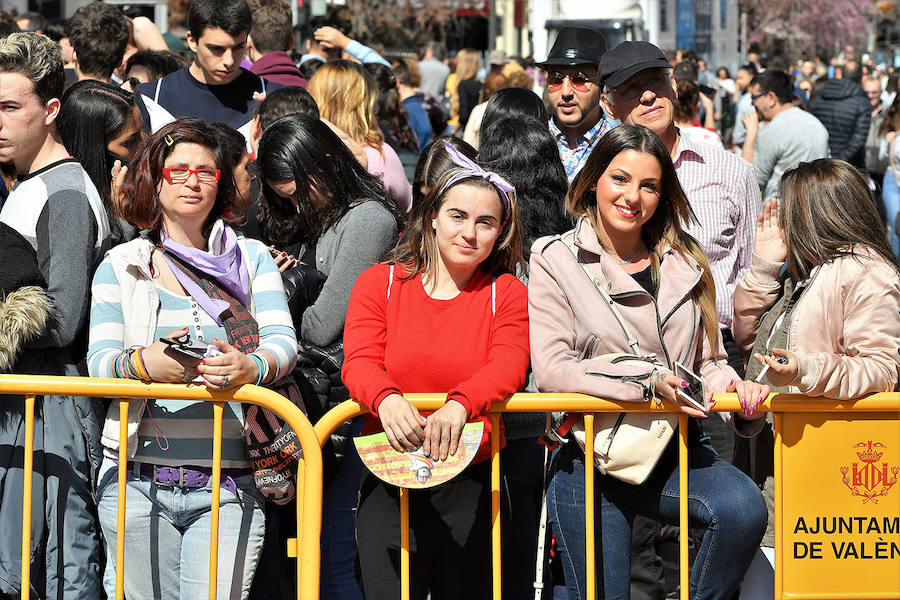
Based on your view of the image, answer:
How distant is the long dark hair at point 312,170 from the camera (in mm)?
4324

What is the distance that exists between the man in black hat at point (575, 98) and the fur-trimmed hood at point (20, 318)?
2.80 metres

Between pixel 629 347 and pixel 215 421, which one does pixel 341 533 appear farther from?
pixel 629 347

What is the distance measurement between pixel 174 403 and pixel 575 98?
2.86 m

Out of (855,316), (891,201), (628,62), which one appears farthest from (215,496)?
(891,201)

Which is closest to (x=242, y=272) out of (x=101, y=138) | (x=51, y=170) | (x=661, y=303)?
(x=51, y=170)

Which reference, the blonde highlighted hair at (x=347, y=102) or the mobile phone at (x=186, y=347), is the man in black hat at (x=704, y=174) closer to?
the blonde highlighted hair at (x=347, y=102)

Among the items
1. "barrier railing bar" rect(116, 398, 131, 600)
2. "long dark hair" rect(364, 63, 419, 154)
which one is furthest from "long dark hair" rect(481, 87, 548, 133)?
"long dark hair" rect(364, 63, 419, 154)

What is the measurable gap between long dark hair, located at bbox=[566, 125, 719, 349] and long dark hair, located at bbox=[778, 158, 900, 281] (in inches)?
15.4

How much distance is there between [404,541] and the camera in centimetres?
352

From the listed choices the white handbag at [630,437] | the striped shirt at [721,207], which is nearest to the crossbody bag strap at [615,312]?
the white handbag at [630,437]

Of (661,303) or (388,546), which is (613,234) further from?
(388,546)

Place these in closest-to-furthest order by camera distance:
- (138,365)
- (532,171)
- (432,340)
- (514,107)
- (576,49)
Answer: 1. (138,365)
2. (432,340)
3. (532,171)
4. (514,107)
5. (576,49)

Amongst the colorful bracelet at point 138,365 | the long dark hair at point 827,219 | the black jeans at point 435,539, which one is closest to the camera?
the colorful bracelet at point 138,365

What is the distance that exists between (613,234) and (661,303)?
1.04 ft
